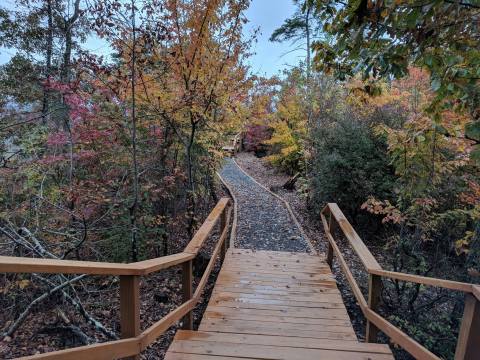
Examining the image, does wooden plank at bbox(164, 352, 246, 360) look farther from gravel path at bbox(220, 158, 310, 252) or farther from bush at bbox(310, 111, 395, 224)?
bush at bbox(310, 111, 395, 224)

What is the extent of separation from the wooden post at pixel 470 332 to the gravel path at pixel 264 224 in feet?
15.1

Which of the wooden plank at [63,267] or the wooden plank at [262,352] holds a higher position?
the wooden plank at [63,267]

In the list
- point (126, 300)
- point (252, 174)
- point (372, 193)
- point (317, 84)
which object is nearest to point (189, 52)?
point (126, 300)

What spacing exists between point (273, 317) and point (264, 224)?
464 cm

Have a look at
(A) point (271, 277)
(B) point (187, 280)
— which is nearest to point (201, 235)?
(B) point (187, 280)

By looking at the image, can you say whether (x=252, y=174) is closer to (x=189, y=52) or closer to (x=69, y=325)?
(x=189, y=52)

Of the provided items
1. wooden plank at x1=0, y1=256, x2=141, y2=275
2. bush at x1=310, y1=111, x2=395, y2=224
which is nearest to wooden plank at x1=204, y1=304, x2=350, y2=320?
wooden plank at x1=0, y1=256, x2=141, y2=275

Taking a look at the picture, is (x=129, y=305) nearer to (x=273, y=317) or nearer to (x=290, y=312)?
(x=273, y=317)

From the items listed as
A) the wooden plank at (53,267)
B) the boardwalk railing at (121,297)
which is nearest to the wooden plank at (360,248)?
the boardwalk railing at (121,297)

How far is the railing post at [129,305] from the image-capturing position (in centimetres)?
167

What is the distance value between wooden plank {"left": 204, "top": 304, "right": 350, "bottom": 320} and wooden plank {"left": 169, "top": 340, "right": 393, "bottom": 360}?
90cm

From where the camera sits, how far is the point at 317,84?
33.1ft

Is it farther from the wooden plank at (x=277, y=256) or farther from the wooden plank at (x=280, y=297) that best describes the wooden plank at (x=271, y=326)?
the wooden plank at (x=277, y=256)

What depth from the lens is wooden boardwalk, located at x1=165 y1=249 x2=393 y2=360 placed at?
86.6 inches
